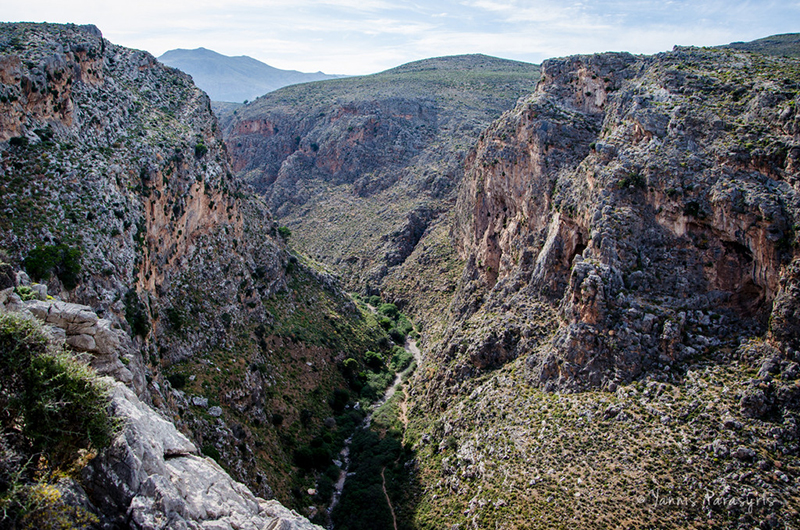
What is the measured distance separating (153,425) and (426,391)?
44.7 metres

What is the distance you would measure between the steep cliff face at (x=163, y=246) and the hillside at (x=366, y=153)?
1577 inches

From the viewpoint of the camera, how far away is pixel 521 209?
63906 millimetres

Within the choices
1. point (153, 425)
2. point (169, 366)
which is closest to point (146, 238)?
point (169, 366)

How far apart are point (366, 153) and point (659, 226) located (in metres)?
106

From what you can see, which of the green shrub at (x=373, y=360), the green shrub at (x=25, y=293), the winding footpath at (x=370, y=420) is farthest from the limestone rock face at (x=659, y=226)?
the green shrub at (x=25, y=293)

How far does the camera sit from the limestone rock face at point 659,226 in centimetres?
3838

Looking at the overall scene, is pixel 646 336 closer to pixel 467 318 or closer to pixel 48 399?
pixel 467 318

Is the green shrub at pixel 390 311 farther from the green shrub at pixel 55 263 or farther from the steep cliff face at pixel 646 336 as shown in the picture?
the green shrub at pixel 55 263

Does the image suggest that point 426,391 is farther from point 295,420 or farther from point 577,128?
point 577,128

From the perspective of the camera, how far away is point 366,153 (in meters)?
141

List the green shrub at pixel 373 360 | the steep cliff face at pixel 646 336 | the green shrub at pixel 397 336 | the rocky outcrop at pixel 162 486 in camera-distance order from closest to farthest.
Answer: the rocky outcrop at pixel 162 486 < the steep cliff face at pixel 646 336 < the green shrub at pixel 373 360 < the green shrub at pixel 397 336

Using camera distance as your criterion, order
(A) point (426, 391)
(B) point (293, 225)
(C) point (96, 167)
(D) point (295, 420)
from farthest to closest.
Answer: (B) point (293, 225), (A) point (426, 391), (D) point (295, 420), (C) point (96, 167)

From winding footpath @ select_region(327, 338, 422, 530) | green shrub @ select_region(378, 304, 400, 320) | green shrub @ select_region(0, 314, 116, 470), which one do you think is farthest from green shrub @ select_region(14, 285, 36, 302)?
green shrub @ select_region(378, 304, 400, 320)

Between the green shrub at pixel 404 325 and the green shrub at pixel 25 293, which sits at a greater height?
the green shrub at pixel 25 293
